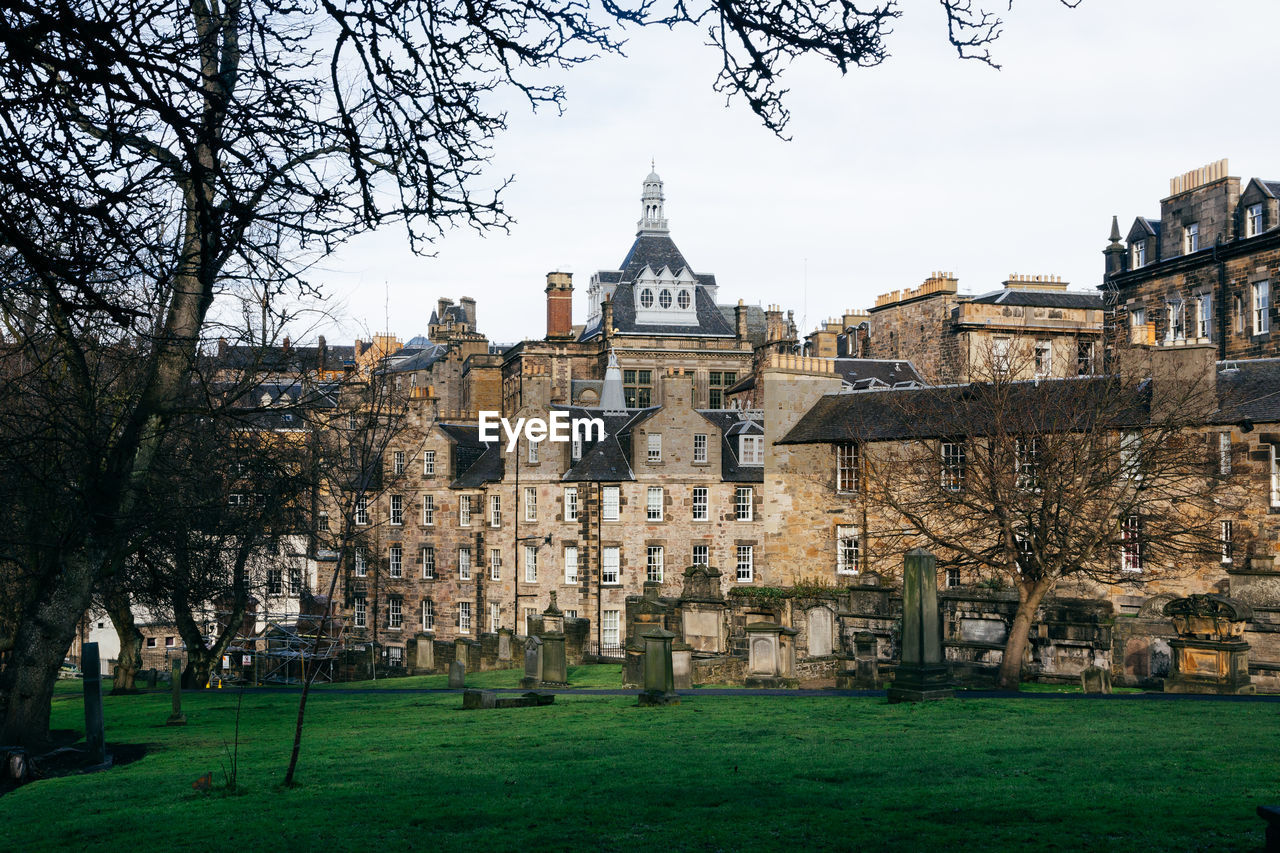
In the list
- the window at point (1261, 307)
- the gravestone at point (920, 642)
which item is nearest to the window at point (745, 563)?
the window at point (1261, 307)

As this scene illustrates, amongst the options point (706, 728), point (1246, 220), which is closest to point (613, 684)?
point (706, 728)

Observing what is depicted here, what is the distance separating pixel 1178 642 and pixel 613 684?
12.7m

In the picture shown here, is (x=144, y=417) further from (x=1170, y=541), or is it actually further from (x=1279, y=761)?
(x=1170, y=541)

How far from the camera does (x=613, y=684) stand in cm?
2850

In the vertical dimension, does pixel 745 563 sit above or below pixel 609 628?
above

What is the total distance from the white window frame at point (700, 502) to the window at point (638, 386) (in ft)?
73.5

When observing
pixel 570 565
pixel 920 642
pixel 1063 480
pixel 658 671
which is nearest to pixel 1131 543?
pixel 1063 480

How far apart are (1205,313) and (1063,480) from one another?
30208mm

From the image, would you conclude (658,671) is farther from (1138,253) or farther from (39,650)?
(1138,253)

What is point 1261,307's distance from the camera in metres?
48.7

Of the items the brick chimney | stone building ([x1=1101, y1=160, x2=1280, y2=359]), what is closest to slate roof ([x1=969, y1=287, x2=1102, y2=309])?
stone building ([x1=1101, y1=160, x2=1280, y2=359])

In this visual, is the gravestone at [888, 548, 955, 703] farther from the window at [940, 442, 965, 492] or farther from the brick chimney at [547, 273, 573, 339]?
the brick chimney at [547, 273, 573, 339]

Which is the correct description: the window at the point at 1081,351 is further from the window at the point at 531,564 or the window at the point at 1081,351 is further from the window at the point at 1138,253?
the window at the point at 531,564

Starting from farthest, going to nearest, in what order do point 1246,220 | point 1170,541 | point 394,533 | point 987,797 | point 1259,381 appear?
1. point 394,533
2. point 1246,220
3. point 1259,381
4. point 1170,541
5. point 987,797
